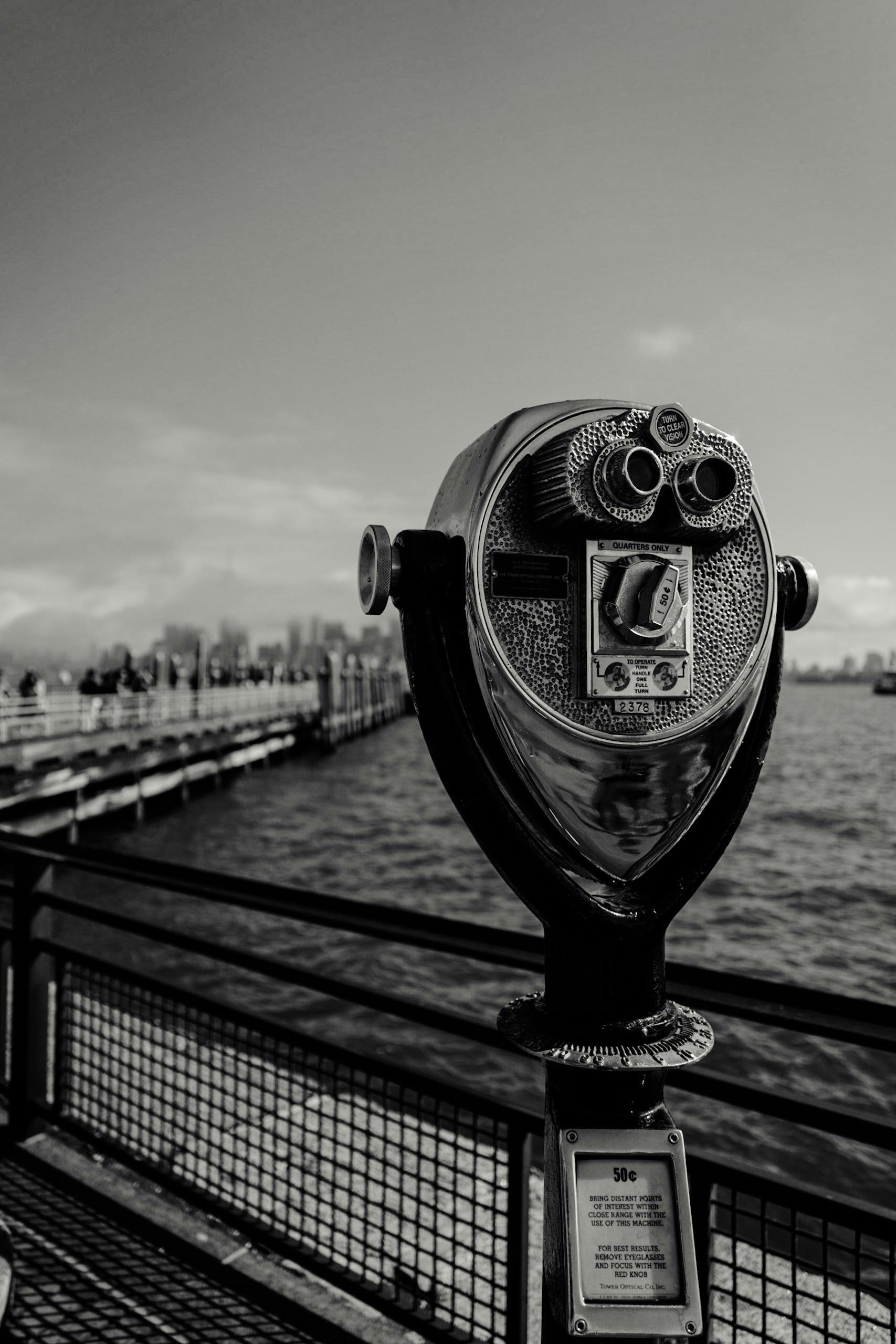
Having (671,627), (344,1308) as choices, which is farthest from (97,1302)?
(671,627)

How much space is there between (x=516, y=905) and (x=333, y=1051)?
11.9 metres

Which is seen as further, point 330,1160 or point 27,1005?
point 27,1005

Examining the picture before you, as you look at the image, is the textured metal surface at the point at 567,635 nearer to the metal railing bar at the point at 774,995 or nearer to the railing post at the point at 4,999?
the metal railing bar at the point at 774,995

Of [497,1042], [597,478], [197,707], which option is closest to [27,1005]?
[497,1042]

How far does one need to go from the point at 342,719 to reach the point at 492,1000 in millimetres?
31133

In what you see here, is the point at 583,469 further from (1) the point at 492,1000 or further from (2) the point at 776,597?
(1) the point at 492,1000

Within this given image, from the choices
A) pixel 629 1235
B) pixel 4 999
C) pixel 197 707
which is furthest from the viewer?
pixel 197 707

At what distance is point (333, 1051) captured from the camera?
84.4 inches

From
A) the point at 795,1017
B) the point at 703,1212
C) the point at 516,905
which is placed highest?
the point at 795,1017

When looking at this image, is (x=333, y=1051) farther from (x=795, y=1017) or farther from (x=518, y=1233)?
(x=795, y=1017)

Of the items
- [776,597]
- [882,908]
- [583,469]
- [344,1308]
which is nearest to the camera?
[583,469]

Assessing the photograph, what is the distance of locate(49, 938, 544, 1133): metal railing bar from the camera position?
1847 millimetres

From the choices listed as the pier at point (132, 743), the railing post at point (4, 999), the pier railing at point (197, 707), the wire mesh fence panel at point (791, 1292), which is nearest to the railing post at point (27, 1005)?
the railing post at point (4, 999)

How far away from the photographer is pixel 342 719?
133ft
